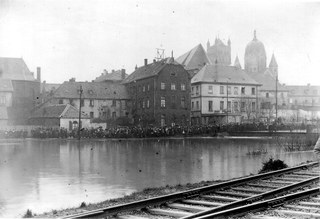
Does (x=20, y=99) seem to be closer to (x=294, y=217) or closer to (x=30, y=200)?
(x=30, y=200)

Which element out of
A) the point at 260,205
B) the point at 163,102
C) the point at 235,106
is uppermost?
the point at 163,102

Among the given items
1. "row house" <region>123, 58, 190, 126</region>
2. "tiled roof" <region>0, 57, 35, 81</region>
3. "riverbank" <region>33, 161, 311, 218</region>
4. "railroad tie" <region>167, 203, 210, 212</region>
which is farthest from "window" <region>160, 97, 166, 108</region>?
"railroad tie" <region>167, 203, 210, 212</region>

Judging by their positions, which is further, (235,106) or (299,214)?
(235,106)

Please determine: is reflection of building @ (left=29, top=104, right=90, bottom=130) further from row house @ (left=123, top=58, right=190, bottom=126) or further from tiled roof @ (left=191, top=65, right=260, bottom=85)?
tiled roof @ (left=191, top=65, right=260, bottom=85)

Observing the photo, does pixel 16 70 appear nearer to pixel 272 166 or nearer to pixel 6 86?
pixel 6 86

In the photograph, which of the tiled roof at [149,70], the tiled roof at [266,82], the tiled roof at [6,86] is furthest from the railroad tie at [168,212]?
the tiled roof at [266,82]

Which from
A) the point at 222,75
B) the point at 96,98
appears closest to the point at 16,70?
the point at 96,98

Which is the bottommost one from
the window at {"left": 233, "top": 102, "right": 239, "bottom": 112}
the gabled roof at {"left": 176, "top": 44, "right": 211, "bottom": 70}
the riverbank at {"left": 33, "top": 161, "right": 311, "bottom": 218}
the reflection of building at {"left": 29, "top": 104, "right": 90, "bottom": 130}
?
the riverbank at {"left": 33, "top": 161, "right": 311, "bottom": 218}
